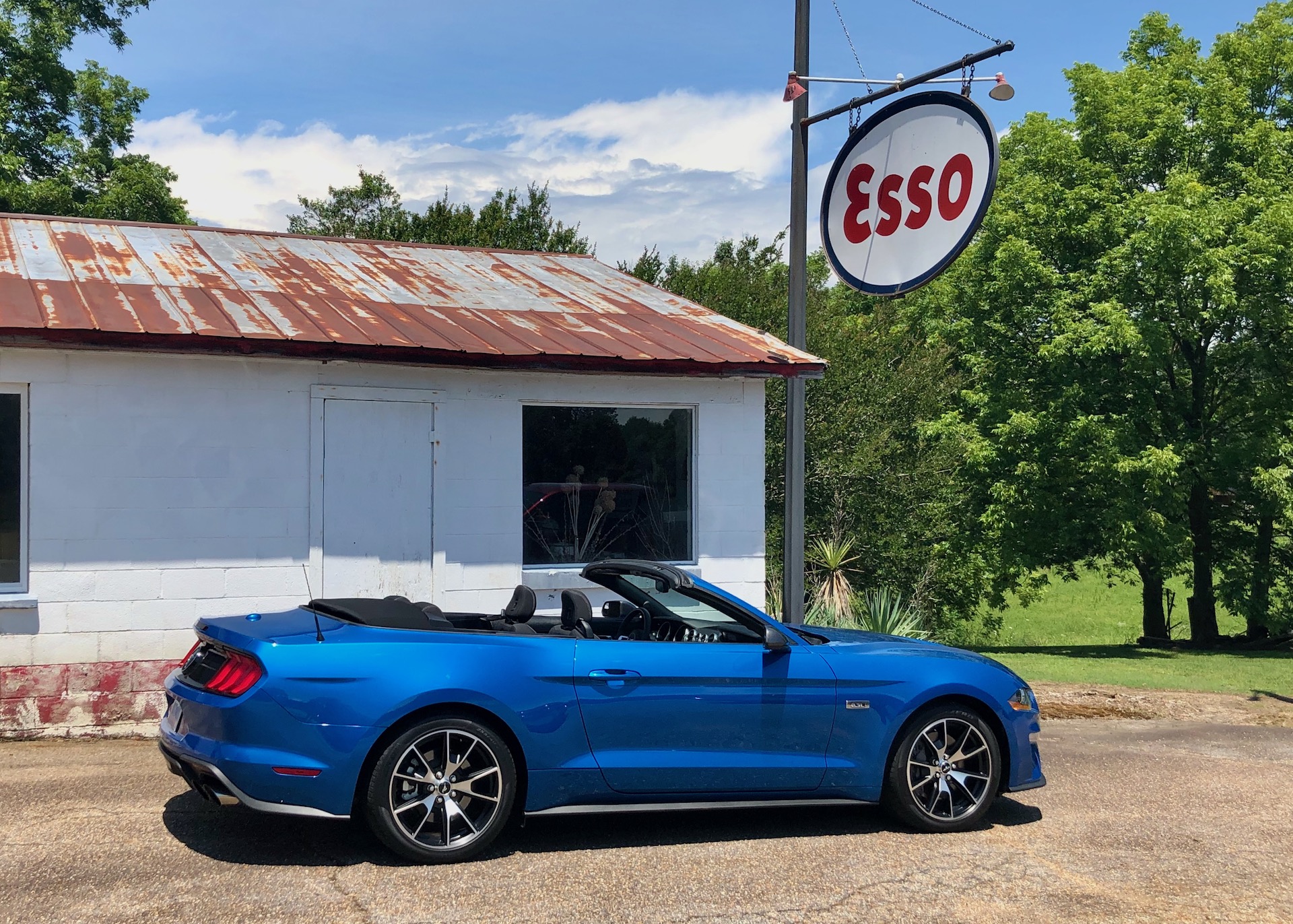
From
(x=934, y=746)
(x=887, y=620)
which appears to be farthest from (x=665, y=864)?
(x=887, y=620)

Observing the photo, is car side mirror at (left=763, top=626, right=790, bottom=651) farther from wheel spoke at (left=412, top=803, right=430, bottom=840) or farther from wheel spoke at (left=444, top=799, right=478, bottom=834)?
wheel spoke at (left=412, top=803, right=430, bottom=840)

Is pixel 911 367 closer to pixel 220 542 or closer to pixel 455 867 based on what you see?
pixel 220 542

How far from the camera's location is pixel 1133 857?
587cm

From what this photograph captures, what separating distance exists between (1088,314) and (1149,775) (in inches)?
586

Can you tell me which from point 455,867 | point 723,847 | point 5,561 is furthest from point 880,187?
point 5,561

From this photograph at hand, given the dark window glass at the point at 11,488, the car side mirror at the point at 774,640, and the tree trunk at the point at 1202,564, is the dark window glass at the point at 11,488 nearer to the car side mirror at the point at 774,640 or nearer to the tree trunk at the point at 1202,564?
the car side mirror at the point at 774,640

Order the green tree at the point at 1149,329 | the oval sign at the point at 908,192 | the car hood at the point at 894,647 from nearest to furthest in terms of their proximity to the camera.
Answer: the car hood at the point at 894,647 < the oval sign at the point at 908,192 < the green tree at the point at 1149,329

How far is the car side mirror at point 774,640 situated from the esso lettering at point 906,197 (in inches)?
153

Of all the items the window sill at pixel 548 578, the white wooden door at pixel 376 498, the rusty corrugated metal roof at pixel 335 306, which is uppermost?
the rusty corrugated metal roof at pixel 335 306

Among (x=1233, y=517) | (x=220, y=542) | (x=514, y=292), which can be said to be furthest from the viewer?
(x=1233, y=517)

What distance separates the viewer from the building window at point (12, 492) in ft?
27.0

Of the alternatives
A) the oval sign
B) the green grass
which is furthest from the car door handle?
the green grass

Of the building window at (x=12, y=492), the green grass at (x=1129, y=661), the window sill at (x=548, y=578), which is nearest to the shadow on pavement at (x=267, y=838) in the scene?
the building window at (x=12, y=492)

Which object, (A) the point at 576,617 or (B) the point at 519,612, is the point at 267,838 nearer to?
(B) the point at 519,612
